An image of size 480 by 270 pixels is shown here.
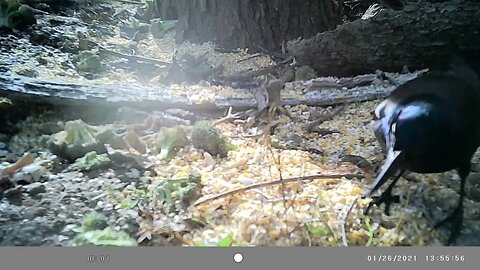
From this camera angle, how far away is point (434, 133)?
111 cm

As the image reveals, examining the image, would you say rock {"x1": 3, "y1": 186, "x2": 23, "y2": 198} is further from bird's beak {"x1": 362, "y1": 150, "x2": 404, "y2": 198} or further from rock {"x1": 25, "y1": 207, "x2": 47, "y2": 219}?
bird's beak {"x1": 362, "y1": 150, "x2": 404, "y2": 198}

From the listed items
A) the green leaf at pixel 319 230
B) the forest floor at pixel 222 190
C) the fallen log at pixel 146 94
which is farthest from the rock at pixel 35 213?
the green leaf at pixel 319 230

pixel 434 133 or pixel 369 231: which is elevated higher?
pixel 434 133

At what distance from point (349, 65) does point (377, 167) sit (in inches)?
9.3

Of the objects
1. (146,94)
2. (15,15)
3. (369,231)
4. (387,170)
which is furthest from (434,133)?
(15,15)

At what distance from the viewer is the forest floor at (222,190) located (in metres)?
1.12

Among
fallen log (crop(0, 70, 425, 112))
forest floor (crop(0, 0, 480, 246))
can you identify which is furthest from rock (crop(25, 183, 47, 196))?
fallen log (crop(0, 70, 425, 112))

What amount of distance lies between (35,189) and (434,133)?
0.72 metres

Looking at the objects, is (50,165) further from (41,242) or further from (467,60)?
(467,60)

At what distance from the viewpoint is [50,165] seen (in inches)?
46.3

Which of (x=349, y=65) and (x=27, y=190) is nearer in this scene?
(x=27, y=190)

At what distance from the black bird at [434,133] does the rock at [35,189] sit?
0.59 meters

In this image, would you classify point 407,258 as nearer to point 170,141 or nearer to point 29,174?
point 170,141

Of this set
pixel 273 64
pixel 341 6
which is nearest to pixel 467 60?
pixel 341 6
